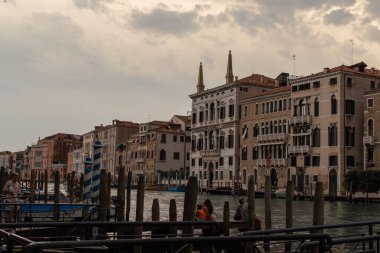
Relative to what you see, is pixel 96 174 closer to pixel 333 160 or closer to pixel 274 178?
pixel 333 160

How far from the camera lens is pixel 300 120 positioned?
142ft

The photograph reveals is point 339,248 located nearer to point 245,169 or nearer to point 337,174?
point 337,174

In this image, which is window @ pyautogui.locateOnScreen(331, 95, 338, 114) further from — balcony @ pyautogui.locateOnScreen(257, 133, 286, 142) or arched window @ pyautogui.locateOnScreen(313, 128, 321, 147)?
balcony @ pyautogui.locateOnScreen(257, 133, 286, 142)

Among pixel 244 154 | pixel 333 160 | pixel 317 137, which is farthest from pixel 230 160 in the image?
pixel 333 160

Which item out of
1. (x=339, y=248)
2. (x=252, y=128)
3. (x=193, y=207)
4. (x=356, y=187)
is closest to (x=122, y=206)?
(x=193, y=207)

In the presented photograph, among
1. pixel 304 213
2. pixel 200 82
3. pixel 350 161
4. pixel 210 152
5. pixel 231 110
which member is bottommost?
pixel 304 213

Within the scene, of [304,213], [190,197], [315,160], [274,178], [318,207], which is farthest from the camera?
[274,178]

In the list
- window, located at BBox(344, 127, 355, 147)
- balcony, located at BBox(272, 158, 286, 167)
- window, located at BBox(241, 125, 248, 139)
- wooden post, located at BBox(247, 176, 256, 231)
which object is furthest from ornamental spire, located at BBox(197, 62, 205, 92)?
wooden post, located at BBox(247, 176, 256, 231)

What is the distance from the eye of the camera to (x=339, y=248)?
13.4 m

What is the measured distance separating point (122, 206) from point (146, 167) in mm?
56429

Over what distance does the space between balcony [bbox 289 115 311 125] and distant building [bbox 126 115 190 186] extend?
829 inches

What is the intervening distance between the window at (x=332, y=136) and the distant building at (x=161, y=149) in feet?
78.7

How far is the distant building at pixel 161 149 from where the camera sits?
6519cm

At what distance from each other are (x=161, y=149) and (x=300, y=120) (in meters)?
24.6
